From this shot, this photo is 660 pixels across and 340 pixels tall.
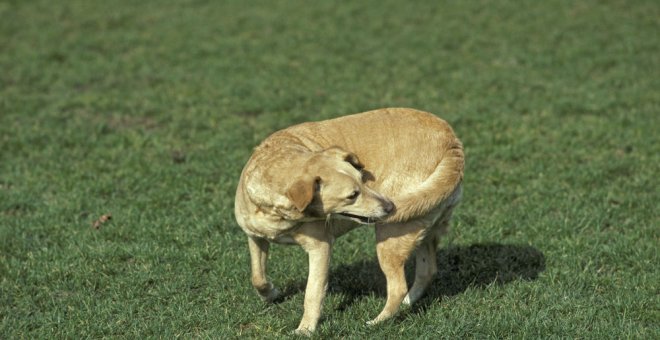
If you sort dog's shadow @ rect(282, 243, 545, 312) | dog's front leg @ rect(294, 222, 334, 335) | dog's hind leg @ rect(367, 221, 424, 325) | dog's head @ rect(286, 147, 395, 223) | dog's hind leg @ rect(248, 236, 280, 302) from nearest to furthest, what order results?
1. dog's head @ rect(286, 147, 395, 223)
2. dog's front leg @ rect(294, 222, 334, 335)
3. dog's hind leg @ rect(367, 221, 424, 325)
4. dog's hind leg @ rect(248, 236, 280, 302)
5. dog's shadow @ rect(282, 243, 545, 312)

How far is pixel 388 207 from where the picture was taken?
563 centimetres

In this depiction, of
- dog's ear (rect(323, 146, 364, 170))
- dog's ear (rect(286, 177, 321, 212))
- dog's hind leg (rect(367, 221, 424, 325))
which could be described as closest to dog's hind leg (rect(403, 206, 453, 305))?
dog's hind leg (rect(367, 221, 424, 325))

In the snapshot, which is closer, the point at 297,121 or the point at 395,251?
the point at 395,251

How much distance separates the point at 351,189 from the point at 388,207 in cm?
Result: 29

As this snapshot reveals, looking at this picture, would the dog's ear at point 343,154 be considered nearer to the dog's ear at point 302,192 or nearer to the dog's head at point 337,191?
the dog's head at point 337,191

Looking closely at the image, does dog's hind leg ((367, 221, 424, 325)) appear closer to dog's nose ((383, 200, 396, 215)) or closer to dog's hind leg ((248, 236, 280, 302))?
dog's nose ((383, 200, 396, 215))

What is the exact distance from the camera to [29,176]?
9281 millimetres

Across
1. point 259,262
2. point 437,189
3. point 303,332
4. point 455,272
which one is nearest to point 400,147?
point 437,189

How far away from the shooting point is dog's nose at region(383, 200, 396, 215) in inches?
221

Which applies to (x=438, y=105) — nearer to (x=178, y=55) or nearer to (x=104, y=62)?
(x=178, y=55)

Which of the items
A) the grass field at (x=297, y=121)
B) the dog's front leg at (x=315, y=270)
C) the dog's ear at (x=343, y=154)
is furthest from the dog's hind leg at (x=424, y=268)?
the dog's ear at (x=343, y=154)

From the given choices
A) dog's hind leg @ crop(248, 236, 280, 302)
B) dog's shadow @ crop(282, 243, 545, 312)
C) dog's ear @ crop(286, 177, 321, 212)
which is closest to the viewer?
dog's ear @ crop(286, 177, 321, 212)

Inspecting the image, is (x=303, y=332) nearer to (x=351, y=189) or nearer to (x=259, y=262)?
(x=259, y=262)

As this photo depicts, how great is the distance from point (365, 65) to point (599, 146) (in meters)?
4.56
